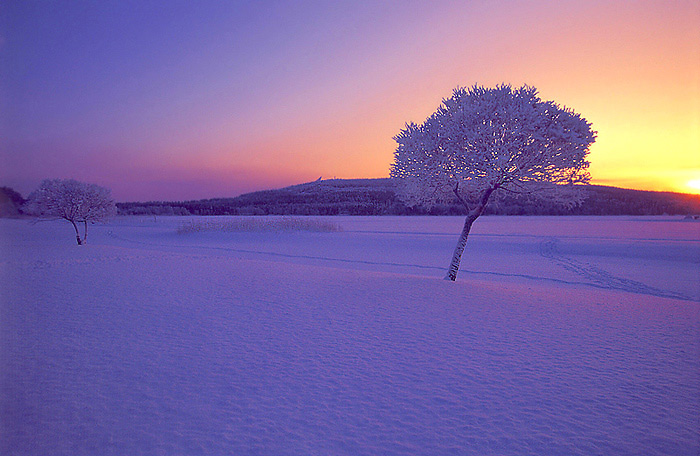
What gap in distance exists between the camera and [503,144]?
10484 mm

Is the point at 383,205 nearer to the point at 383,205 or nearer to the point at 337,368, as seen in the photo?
the point at 383,205

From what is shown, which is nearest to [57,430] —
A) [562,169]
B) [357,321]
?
[357,321]

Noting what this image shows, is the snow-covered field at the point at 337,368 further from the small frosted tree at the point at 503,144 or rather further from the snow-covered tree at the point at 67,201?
the snow-covered tree at the point at 67,201

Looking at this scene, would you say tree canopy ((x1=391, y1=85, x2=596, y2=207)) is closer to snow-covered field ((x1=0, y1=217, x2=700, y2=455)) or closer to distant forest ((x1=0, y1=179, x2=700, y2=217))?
snow-covered field ((x1=0, y1=217, x2=700, y2=455))

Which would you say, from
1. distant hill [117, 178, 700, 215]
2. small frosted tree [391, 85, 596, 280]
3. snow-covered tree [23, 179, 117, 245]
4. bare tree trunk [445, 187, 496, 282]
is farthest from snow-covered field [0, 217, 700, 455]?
distant hill [117, 178, 700, 215]

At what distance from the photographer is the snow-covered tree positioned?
20094 millimetres

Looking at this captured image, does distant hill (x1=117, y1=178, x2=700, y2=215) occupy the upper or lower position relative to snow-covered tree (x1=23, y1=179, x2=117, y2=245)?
upper

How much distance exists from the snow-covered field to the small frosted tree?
342 cm

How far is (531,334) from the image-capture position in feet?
21.6

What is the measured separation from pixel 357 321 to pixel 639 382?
447 cm

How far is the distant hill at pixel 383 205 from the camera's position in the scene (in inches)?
2625

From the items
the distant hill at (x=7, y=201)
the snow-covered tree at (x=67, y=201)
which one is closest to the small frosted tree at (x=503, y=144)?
the distant hill at (x=7, y=201)

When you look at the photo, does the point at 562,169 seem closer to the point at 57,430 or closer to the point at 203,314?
the point at 203,314

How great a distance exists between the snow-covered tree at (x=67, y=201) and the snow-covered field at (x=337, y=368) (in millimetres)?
11573
